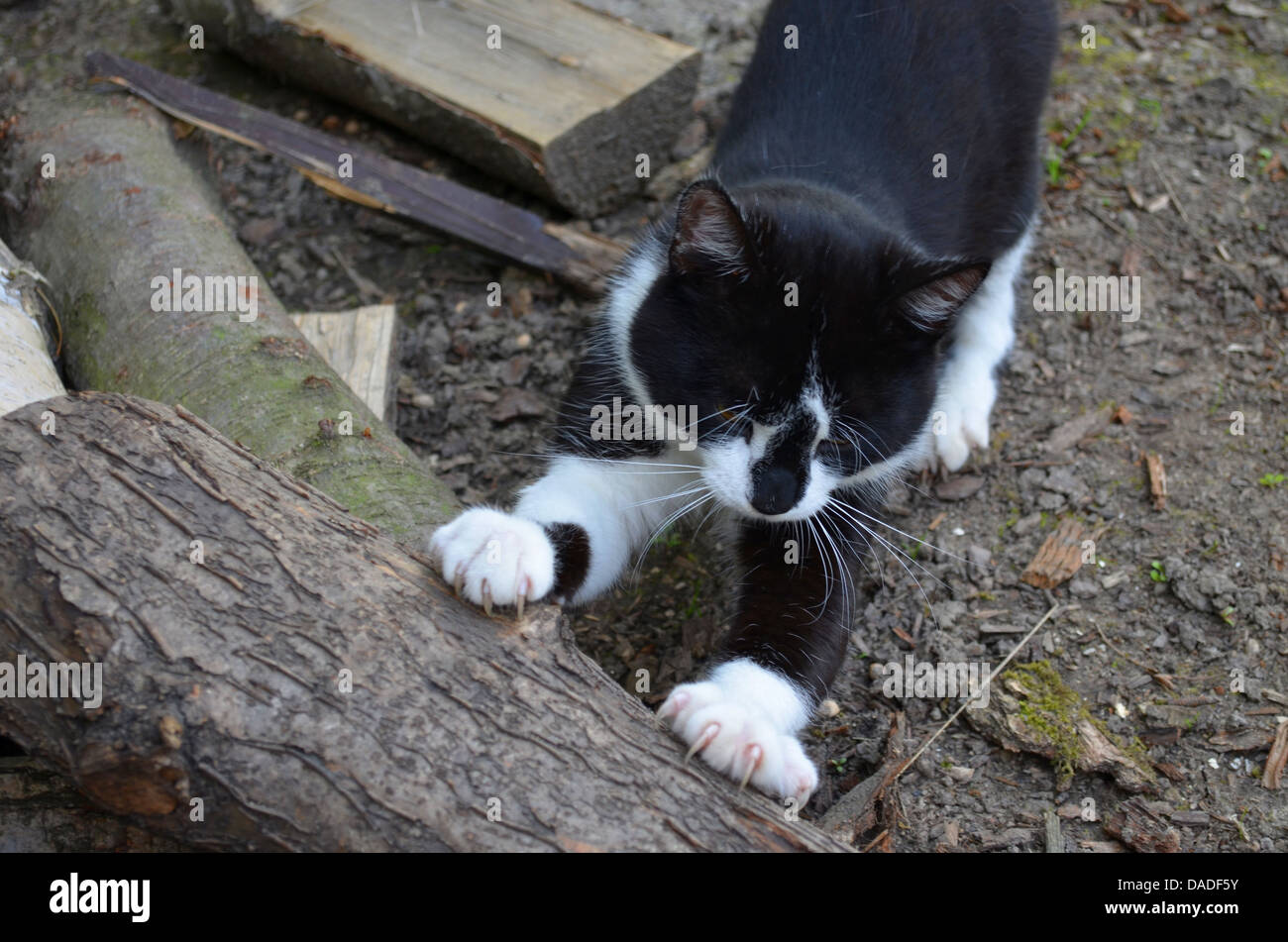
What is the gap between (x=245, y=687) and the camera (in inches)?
68.9

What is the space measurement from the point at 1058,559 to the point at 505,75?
2703mm

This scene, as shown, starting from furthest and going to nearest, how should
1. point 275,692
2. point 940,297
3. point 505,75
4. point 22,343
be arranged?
point 505,75
point 22,343
point 940,297
point 275,692

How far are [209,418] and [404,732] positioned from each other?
1352mm

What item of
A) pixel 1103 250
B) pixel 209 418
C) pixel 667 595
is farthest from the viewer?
pixel 1103 250

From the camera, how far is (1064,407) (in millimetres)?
3529

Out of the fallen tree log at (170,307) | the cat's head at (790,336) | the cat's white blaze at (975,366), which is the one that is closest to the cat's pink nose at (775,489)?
the cat's head at (790,336)

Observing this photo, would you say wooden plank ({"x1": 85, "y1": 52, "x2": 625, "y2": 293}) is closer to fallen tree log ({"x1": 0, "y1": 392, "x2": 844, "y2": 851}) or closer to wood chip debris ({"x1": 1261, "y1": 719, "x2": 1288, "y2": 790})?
fallen tree log ({"x1": 0, "y1": 392, "x2": 844, "y2": 851})

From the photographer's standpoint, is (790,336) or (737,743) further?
(790,336)

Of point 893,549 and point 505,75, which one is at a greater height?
point 505,75

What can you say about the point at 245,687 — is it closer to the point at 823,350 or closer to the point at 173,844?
the point at 173,844

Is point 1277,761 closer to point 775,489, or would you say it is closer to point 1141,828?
point 1141,828

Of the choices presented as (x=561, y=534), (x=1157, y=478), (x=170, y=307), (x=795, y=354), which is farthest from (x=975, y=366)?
(x=170, y=307)

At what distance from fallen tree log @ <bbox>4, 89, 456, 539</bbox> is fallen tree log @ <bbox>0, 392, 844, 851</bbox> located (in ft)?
2.05

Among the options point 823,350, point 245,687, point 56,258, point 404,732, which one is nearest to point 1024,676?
point 823,350
